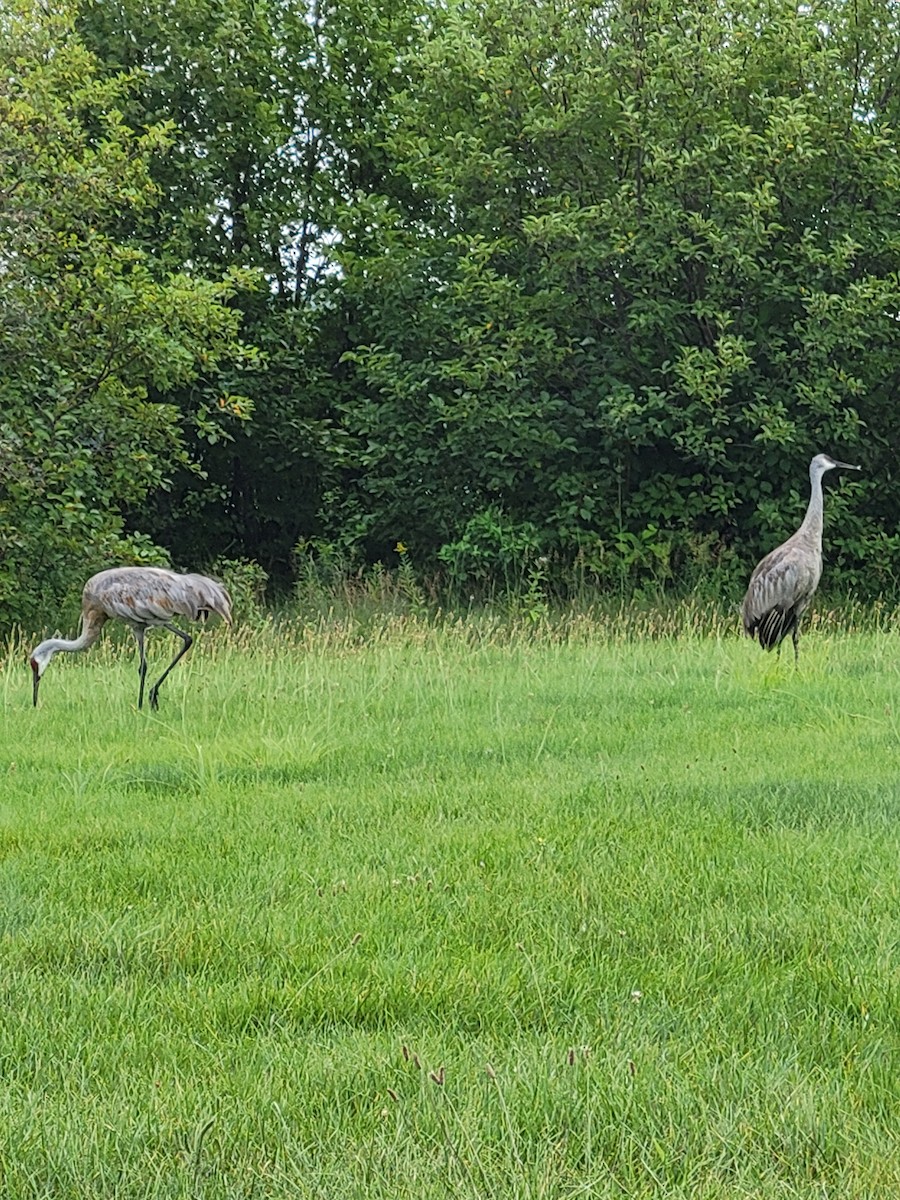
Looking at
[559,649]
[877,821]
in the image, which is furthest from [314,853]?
[559,649]

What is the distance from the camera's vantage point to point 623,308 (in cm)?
1495

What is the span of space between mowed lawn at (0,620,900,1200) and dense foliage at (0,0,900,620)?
7.60 meters

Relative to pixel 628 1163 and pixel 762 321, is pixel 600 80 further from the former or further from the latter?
pixel 628 1163

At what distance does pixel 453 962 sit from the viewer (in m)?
3.02

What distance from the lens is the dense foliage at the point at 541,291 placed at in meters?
12.7

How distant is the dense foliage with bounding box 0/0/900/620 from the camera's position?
41.6 ft

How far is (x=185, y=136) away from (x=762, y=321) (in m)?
9.62

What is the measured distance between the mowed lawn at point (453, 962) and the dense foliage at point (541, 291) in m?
7.60

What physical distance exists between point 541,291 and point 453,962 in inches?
494

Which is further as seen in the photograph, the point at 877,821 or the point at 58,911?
the point at 877,821

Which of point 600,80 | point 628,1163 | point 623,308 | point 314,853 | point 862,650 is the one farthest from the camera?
point 623,308

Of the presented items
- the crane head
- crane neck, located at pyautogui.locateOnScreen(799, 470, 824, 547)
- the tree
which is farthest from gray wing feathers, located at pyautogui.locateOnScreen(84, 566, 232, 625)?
crane neck, located at pyautogui.locateOnScreen(799, 470, 824, 547)

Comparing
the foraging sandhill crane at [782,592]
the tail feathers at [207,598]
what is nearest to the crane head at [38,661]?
the tail feathers at [207,598]

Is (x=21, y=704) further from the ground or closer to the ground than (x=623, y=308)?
closer to the ground
